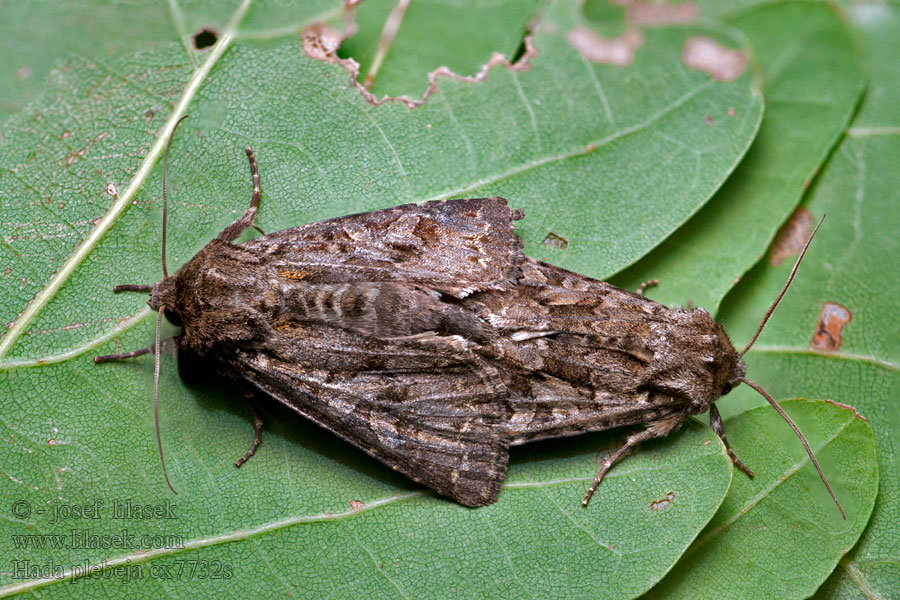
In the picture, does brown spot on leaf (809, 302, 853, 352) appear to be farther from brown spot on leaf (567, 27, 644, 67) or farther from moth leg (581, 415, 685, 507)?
brown spot on leaf (567, 27, 644, 67)

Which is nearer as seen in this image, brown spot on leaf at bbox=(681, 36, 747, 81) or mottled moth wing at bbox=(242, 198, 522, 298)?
mottled moth wing at bbox=(242, 198, 522, 298)

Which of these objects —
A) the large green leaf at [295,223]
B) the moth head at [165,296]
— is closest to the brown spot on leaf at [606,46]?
the large green leaf at [295,223]

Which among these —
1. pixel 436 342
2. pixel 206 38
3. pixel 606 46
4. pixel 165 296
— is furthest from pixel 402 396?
pixel 606 46

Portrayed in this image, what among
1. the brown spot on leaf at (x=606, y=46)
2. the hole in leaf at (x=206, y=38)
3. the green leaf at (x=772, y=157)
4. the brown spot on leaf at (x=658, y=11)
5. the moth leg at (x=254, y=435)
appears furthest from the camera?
the brown spot on leaf at (x=658, y=11)

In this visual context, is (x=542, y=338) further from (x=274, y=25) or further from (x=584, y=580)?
(x=274, y=25)

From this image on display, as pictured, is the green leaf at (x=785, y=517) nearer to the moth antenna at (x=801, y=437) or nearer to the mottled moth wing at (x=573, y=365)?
the moth antenna at (x=801, y=437)

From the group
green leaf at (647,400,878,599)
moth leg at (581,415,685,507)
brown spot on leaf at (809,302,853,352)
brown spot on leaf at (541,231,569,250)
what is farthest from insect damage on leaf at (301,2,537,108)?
green leaf at (647,400,878,599)
